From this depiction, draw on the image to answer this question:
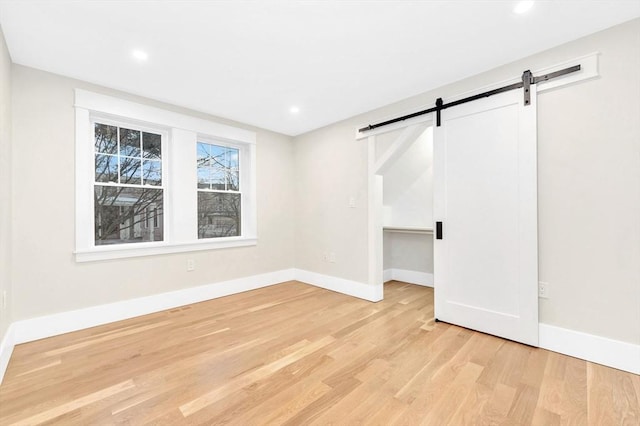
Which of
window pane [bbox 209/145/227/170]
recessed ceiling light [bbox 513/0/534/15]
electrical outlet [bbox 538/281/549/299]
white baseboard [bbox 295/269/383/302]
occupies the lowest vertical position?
white baseboard [bbox 295/269/383/302]

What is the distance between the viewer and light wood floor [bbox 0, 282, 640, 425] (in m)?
1.57

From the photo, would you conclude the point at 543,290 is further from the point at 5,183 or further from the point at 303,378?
the point at 5,183

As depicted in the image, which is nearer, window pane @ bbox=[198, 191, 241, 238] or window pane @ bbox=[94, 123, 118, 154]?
window pane @ bbox=[94, 123, 118, 154]

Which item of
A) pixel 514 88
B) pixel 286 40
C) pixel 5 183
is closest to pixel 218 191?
pixel 5 183

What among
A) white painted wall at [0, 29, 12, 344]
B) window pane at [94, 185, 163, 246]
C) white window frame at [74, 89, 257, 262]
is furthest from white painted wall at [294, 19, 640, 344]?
white painted wall at [0, 29, 12, 344]

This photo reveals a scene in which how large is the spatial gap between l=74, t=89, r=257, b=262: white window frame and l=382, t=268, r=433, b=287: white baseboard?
2244 millimetres

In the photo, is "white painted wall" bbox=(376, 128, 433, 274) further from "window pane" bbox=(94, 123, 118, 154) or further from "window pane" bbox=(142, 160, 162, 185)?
"window pane" bbox=(94, 123, 118, 154)

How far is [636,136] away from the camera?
1951 millimetres

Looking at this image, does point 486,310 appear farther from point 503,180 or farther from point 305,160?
point 305,160

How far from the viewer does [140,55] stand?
7.80ft

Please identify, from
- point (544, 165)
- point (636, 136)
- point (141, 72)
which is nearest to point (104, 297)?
point (141, 72)

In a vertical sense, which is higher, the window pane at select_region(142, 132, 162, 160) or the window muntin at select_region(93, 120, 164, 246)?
the window pane at select_region(142, 132, 162, 160)

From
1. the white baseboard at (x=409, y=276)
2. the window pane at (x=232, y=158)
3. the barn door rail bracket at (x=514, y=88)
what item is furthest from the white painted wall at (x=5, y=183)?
the white baseboard at (x=409, y=276)

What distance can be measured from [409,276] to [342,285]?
4.05 ft
